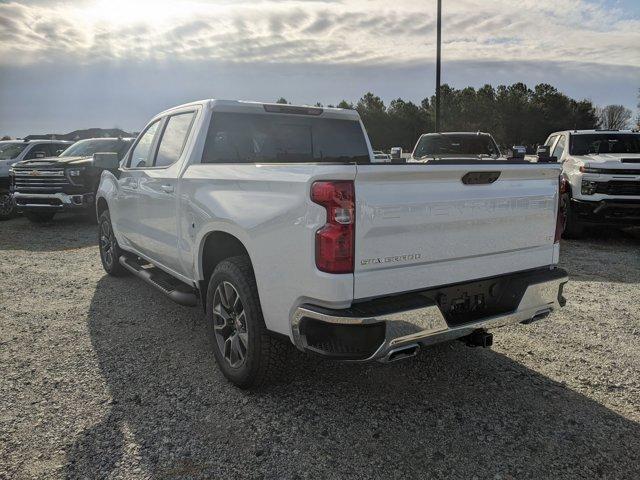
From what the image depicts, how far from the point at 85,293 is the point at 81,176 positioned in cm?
622

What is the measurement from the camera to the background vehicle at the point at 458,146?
10.7m

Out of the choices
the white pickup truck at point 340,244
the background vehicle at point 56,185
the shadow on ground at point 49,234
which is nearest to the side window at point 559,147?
the white pickup truck at point 340,244

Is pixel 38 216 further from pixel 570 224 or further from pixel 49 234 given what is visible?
pixel 570 224

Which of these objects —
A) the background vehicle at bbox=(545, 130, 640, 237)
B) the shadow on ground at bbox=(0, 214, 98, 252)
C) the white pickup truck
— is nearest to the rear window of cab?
the white pickup truck

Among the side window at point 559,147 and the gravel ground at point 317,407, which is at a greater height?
the side window at point 559,147

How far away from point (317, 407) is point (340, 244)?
51.3 inches

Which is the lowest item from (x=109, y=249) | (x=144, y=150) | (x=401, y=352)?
(x=109, y=249)

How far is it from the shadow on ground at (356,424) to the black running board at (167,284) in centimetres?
46

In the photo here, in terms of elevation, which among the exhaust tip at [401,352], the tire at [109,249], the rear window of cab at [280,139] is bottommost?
the tire at [109,249]

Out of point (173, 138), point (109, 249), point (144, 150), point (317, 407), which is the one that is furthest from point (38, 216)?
point (317, 407)

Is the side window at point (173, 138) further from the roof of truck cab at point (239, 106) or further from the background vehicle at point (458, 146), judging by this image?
the background vehicle at point (458, 146)

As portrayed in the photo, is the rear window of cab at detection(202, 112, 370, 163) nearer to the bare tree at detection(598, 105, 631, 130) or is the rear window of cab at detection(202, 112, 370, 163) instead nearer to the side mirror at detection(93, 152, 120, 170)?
the side mirror at detection(93, 152, 120, 170)

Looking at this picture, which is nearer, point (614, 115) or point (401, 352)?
point (401, 352)

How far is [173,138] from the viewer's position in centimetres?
478
